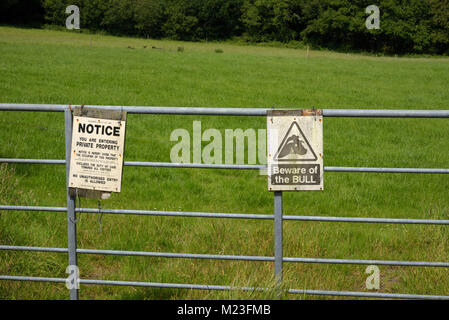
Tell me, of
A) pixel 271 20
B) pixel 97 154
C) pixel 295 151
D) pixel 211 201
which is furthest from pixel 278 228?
pixel 271 20

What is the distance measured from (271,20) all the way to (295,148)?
85356 mm

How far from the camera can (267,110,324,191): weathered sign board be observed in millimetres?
3752

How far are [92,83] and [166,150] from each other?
1052 centimetres

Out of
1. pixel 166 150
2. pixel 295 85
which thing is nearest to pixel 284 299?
pixel 166 150

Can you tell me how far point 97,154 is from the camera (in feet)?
13.0

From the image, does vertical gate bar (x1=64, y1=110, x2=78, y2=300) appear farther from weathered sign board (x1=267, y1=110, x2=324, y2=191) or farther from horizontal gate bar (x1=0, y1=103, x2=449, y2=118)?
weathered sign board (x1=267, y1=110, x2=324, y2=191)

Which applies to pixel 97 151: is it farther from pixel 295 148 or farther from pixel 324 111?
pixel 324 111

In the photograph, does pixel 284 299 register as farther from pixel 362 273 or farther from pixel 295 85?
pixel 295 85

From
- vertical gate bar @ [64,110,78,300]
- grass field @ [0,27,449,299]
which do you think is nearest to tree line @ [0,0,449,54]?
grass field @ [0,27,449,299]

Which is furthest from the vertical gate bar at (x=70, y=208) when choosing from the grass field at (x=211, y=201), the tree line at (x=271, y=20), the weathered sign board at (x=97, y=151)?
the tree line at (x=271, y=20)

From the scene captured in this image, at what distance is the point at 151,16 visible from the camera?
254 feet

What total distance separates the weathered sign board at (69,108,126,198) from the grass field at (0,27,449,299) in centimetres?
103

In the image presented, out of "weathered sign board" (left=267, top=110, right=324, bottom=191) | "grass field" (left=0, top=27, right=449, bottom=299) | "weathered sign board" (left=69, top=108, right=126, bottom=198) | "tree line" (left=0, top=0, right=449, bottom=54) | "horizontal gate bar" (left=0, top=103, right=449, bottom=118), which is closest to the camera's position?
"horizontal gate bar" (left=0, top=103, right=449, bottom=118)

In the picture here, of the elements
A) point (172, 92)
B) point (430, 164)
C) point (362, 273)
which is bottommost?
point (362, 273)
